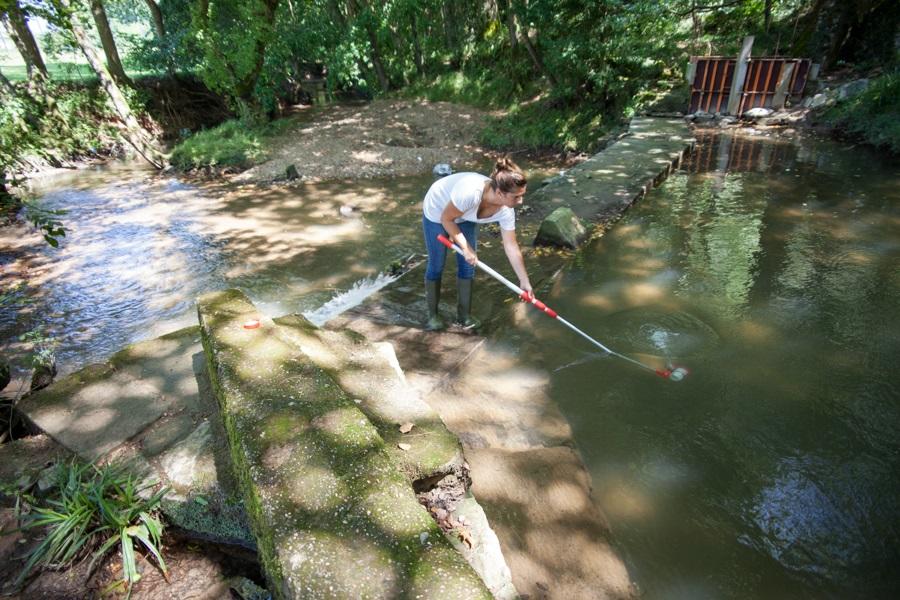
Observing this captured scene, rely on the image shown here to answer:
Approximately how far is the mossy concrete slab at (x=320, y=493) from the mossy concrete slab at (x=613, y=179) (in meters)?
4.44

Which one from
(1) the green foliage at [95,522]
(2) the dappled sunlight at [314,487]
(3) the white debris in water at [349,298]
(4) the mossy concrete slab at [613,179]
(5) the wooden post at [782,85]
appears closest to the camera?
(2) the dappled sunlight at [314,487]

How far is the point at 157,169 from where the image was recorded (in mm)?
11781

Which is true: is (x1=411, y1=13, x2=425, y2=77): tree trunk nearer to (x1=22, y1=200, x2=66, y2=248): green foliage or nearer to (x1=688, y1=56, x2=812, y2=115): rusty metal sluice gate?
(x1=688, y1=56, x2=812, y2=115): rusty metal sluice gate

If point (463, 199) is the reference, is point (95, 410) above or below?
below

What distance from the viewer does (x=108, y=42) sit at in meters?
13.8

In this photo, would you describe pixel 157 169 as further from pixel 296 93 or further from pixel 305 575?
pixel 305 575

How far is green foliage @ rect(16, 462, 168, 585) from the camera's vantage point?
1.86 m

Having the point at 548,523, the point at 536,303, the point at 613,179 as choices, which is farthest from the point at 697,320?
the point at 613,179

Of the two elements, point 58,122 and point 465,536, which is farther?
point 58,122

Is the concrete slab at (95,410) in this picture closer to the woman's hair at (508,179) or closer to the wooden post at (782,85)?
the woman's hair at (508,179)

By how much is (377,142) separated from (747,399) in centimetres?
1033

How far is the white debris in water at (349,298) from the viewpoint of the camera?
183 inches

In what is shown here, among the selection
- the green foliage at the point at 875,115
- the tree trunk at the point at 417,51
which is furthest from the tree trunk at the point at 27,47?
the green foliage at the point at 875,115

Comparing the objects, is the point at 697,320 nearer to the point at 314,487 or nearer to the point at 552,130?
the point at 314,487
